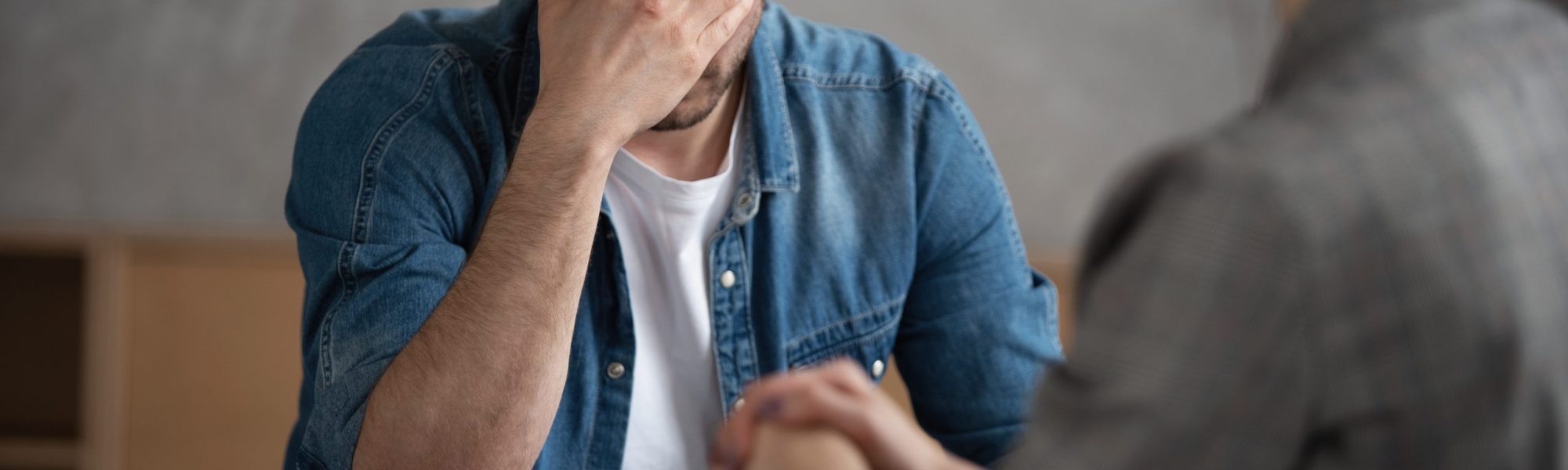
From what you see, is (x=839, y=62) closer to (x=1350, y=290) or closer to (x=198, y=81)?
(x=1350, y=290)

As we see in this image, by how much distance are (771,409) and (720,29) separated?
0.58 metres

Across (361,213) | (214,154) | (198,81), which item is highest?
(361,213)

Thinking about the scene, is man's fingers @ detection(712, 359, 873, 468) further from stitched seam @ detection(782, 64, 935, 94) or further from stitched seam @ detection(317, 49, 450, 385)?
stitched seam @ detection(782, 64, 935, 94)

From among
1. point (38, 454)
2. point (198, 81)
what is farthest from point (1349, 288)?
point (198, 81)

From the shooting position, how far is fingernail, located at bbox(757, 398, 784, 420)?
1.82ft

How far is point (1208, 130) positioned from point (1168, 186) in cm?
4

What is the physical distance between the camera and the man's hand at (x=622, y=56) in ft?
3.29

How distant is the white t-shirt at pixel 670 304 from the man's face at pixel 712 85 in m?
0.05

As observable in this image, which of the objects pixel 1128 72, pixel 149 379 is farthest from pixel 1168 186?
pixel 1128 72

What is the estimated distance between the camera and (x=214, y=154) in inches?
90.7

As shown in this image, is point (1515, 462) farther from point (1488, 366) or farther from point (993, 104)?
point (993, 104)

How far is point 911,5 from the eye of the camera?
7.77 feet

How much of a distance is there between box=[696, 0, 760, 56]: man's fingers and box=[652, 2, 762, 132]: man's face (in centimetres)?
4

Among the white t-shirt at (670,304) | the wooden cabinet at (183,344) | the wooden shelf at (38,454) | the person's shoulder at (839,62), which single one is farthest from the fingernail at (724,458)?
the wooden shelf at (38,454)
